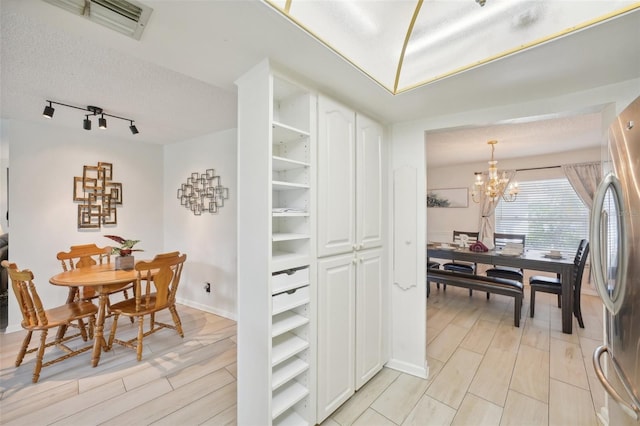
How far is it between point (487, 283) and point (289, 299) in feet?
10.00

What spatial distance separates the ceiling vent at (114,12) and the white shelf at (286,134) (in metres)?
0.66

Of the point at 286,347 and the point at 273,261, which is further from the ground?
the point at 273,261

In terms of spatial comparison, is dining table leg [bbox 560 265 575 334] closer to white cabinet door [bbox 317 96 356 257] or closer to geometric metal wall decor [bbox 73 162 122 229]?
white cabinet door [bbox 317 96 356 257]

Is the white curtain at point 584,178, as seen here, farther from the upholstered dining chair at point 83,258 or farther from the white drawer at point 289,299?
the upholstered dining chair at point 83,258

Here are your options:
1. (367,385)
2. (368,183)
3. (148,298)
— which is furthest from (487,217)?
(148,298)

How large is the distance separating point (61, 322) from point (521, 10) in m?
3.76

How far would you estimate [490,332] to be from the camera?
9.46ft

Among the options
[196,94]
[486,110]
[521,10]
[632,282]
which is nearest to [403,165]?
[486,110]

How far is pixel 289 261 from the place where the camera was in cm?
143

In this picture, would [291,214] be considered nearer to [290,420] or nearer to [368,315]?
[368,315]

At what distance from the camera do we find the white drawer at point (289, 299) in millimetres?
1388

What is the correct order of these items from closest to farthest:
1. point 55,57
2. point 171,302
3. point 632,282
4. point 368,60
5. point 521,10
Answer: point 632,282 → point 521,10 → point 368,60 → point 55,57 → point 171,302

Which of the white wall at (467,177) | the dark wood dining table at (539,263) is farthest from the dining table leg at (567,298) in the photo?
the white wall at (467,177)

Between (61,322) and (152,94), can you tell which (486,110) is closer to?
(152,94)
